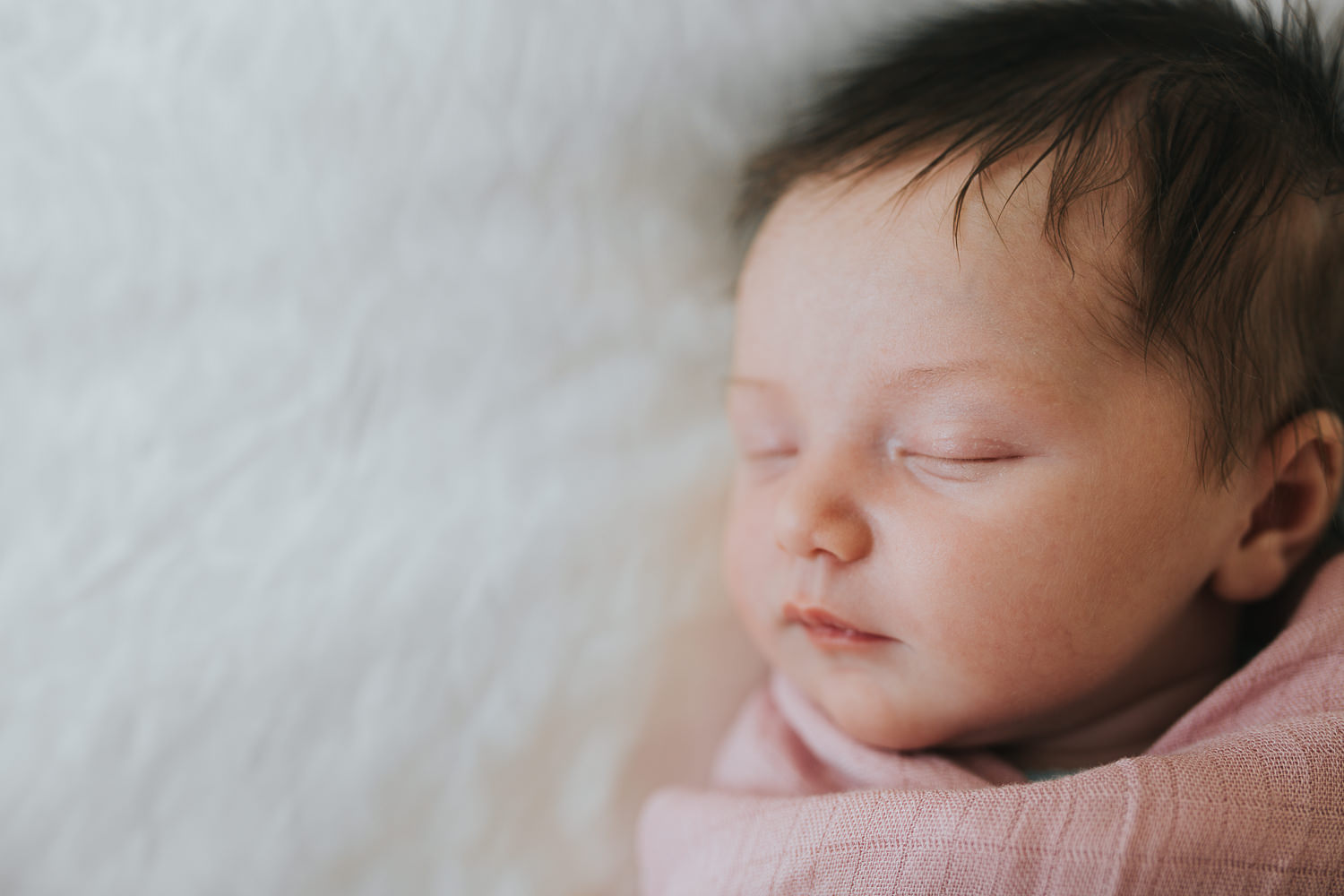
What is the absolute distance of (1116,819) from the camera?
25.5 inches

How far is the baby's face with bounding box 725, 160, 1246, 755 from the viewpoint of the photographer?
725 millimetres

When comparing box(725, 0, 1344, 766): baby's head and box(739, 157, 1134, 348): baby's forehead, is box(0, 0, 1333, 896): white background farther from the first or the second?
box(739, 157, 1134, 348): baby's forehead

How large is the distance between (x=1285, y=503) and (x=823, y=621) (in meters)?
Result: 0.38

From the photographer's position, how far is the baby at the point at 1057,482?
68cm

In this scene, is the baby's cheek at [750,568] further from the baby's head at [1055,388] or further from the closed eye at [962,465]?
the closed eye at [962,465]

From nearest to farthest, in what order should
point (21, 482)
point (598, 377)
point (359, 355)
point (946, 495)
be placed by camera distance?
1. point (946, 495)
2. point (21, 482)
3. point (359, 355)
4. point (598, 377)

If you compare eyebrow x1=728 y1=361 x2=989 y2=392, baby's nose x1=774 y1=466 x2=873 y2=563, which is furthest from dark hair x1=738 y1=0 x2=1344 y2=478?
baby's nose x1=774 y1=466 x2=873 y2=563

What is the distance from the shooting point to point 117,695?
834 millimetres

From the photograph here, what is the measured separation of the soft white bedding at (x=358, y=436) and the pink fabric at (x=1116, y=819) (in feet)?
0.75

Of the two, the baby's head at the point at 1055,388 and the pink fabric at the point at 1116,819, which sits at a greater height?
the baby's head at the point at 1055,388

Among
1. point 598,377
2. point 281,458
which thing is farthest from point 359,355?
point 598,377

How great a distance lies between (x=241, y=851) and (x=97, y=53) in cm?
67

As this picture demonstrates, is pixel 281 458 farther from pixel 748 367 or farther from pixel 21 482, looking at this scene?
pixel 748 367

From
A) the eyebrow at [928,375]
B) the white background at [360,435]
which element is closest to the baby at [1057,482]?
the eyebrow at [928,375]
